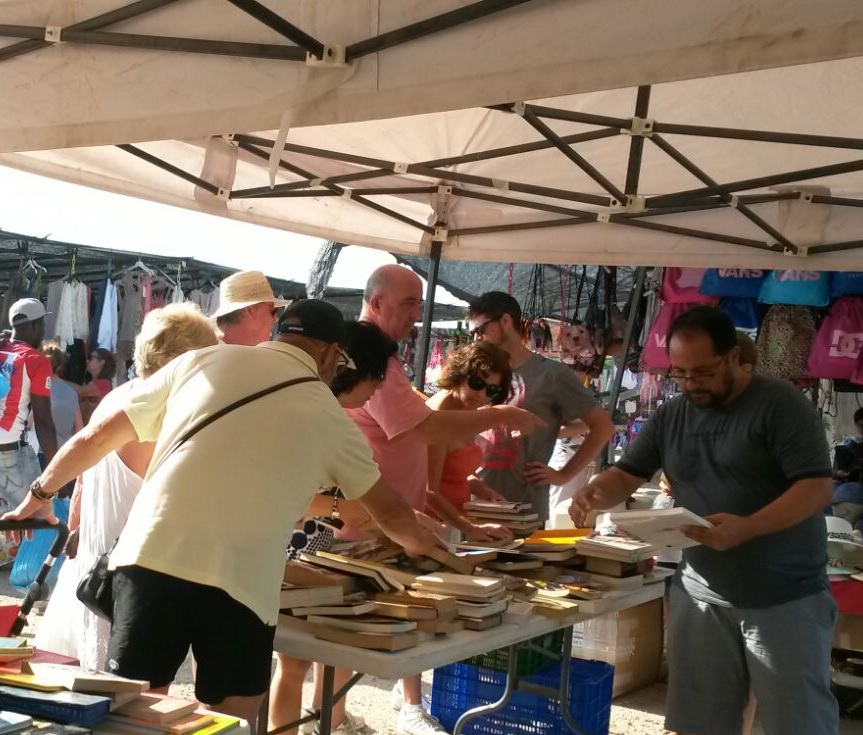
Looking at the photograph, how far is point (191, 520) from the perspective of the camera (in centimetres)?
206

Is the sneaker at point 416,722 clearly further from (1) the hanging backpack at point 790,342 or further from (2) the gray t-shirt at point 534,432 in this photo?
(1) the hanging backpack at point 790,342

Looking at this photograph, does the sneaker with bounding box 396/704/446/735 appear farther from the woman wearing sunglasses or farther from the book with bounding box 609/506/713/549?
the book with bounding box 609/506/713/549

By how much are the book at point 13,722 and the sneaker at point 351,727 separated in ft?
9.02

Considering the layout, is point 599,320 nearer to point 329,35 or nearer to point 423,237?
point 423,237

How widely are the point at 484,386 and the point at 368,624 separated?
1535 millimetres

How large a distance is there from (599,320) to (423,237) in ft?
5.92

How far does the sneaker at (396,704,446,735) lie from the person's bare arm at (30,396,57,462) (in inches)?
123

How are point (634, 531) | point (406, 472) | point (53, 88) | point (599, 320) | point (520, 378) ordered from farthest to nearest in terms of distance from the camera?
point (599, 320) → point (520, 378) → point (406, 472) → point (634, 531) → point (53, 88)

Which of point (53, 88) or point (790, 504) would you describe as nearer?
point (53, 88)

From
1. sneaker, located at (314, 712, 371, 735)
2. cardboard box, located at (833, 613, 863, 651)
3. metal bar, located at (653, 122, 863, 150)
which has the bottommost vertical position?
sneaker, located at (314, 712, 371, 735)

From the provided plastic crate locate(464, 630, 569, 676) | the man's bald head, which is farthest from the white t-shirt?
plastic crate locate(464, 630, 569, 676)

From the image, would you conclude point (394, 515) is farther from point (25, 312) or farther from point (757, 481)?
point (25, 312)

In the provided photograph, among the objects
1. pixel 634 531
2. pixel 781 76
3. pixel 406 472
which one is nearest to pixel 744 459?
pixel 634 531

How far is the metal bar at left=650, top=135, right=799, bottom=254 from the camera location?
3916mm
